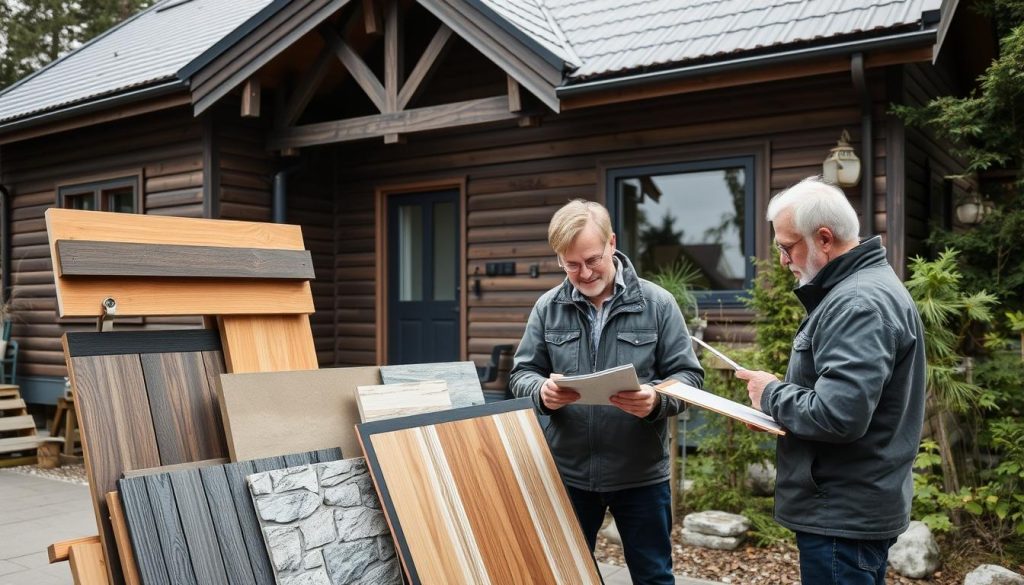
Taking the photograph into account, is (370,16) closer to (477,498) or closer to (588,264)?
(588,264)

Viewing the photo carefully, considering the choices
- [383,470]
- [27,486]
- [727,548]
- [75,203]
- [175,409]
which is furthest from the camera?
[75,203]

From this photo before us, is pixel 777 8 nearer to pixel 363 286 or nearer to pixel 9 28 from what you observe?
pixel 363 286

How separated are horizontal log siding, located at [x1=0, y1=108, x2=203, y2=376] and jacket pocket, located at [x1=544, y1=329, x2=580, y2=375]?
5932 millimetres

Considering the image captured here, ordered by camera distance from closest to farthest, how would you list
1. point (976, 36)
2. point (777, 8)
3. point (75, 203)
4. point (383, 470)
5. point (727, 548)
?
1. point (383, 470)
2. point (727, 548)
3. point (777, 8)
4. point (976, 36)
5. point (75, 203)

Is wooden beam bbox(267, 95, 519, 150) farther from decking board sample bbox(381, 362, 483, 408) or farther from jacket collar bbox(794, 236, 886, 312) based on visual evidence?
jacket collar bbox(794, 236, 886, 312)

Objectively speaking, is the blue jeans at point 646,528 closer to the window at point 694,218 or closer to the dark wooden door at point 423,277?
the window at point 694,218

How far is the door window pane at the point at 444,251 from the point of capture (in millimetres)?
8016

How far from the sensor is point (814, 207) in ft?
6.40

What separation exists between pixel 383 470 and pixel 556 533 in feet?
1.90

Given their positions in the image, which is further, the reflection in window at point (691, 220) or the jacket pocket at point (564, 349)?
the reflection in window at point (691, 220)

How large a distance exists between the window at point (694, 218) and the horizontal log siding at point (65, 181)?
160 inches

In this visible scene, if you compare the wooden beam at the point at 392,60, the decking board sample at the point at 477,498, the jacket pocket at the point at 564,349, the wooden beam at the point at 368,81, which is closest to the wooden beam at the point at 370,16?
the wooden beam at the point at 392,60

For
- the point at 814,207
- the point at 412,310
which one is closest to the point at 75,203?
the point at 412,310

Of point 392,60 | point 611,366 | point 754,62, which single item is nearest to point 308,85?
point 392,60
